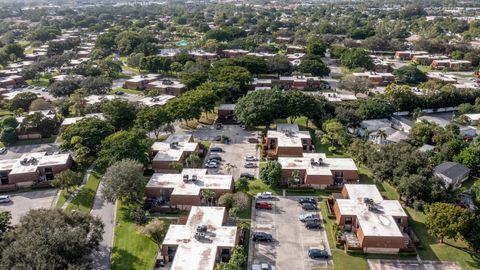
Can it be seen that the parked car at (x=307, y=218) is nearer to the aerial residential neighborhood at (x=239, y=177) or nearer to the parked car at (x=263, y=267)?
the aerial residential neighborhood at (x=239, y=177)

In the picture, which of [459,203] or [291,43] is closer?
[459,203]

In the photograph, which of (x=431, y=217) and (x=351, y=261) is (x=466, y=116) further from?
(x=351, y=261)

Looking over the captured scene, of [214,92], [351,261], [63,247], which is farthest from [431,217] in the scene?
[214,92]

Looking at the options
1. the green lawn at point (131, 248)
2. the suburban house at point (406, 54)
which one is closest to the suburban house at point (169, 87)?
the green lawn at point (131, 248)

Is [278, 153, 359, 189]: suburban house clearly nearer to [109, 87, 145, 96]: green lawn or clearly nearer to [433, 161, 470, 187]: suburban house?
[433, 161, 470, 187]: suburban house

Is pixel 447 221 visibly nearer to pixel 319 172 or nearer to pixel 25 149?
pixel 319 172
